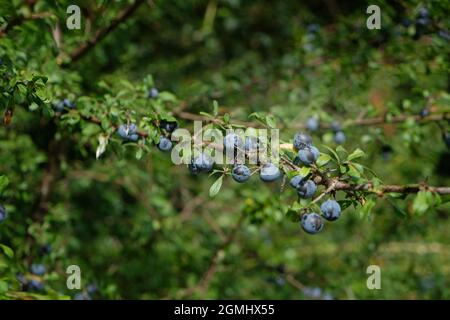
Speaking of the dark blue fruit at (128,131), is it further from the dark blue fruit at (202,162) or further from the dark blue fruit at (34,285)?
the dark blue fruit at (34,285)

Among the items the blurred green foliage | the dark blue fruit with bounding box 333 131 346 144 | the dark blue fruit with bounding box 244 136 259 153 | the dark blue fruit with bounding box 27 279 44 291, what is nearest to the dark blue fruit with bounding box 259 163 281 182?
the dark blue fruit with bounding box 244 136 259 153

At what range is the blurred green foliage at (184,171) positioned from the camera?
180 centimetres

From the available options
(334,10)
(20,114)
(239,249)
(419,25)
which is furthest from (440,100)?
(334,10)

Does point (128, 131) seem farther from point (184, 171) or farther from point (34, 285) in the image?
point (184, 171)

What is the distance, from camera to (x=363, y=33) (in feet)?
7.79

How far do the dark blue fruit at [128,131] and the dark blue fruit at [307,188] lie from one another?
506 millimetres

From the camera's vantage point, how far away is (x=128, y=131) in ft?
4.67

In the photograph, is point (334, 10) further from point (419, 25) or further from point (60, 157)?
point (60, 157)

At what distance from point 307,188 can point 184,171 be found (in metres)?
1.95

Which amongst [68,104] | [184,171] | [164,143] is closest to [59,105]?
[68,104]

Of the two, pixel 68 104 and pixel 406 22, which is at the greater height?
pixel 406 22

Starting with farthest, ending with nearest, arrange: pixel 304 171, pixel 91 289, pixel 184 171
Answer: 1. pixel 184 171
2. pixel 91 289
3. pixel 304 171

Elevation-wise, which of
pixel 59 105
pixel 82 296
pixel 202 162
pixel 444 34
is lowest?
pixel 82 296

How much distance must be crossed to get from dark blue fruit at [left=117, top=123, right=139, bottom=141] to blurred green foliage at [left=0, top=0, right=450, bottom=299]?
0.17ft
